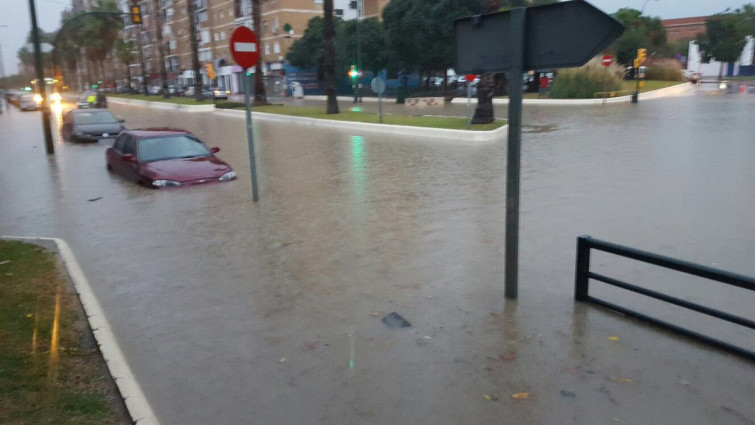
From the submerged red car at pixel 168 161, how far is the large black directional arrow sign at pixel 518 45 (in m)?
8.08

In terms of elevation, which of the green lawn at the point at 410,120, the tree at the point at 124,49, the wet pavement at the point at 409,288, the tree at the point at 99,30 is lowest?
the wet pavement at the point at 409,288

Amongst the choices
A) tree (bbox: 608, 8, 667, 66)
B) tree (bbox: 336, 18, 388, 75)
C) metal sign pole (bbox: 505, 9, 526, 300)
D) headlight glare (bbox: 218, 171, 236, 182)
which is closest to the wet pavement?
headlight glare (bbox: 218, 171, 236, 182)

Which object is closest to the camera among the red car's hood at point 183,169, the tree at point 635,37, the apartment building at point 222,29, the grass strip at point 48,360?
Answer: the grass strip at point 48,360

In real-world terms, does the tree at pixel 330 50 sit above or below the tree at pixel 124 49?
below

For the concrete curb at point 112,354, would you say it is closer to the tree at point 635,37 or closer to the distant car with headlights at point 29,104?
the tree at point 635,37

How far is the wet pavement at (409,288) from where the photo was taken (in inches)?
150

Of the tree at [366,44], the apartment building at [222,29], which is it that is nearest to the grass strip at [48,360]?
the tree at [366,44]

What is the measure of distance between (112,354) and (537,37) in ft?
13.7

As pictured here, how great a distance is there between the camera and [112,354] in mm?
4422

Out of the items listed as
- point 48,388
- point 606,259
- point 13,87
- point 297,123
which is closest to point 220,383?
point 48,388

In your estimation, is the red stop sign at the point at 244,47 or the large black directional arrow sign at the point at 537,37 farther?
the red stop sign at the point at 244,47

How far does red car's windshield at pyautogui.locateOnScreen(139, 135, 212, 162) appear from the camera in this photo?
12.4 meters

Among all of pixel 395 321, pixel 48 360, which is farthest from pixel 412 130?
pixel 48 360

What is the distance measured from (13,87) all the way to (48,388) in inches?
8187
